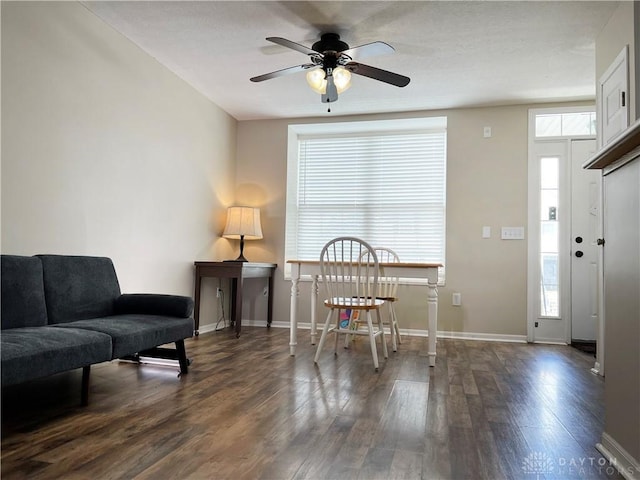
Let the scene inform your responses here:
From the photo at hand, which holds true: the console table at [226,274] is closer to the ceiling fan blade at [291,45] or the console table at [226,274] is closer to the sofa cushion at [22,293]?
the sofa cushion at [22,293]

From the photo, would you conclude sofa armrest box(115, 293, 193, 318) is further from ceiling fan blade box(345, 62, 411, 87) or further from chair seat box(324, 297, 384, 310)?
ceiling fan blade box(345, 62, 411, 87)

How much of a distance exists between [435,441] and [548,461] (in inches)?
15.8


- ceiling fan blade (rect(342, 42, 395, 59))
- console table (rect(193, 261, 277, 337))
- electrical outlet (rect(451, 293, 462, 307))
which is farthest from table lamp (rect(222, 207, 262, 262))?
ceiling fan blade (rect(342, 42, 395, 59))

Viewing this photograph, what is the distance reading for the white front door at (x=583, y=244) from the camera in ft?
14.4

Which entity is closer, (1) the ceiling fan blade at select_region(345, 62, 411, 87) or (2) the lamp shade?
(1) the ceiling fan blade at select_region(345, 62, 411, 87)

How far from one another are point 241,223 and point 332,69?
220 cm

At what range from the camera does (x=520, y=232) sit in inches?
179

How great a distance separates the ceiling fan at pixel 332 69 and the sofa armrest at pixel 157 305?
162cm

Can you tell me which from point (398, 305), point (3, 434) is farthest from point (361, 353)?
point (3, 434)

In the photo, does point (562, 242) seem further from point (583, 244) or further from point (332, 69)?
point (332, 69)

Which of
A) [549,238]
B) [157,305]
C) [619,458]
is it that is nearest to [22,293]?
[157,305]

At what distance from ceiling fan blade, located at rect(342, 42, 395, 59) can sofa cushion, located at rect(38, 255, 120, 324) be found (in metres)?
2.13

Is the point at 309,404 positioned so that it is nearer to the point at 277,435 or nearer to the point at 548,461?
the point at 277,435

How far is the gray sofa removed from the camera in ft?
6.14
